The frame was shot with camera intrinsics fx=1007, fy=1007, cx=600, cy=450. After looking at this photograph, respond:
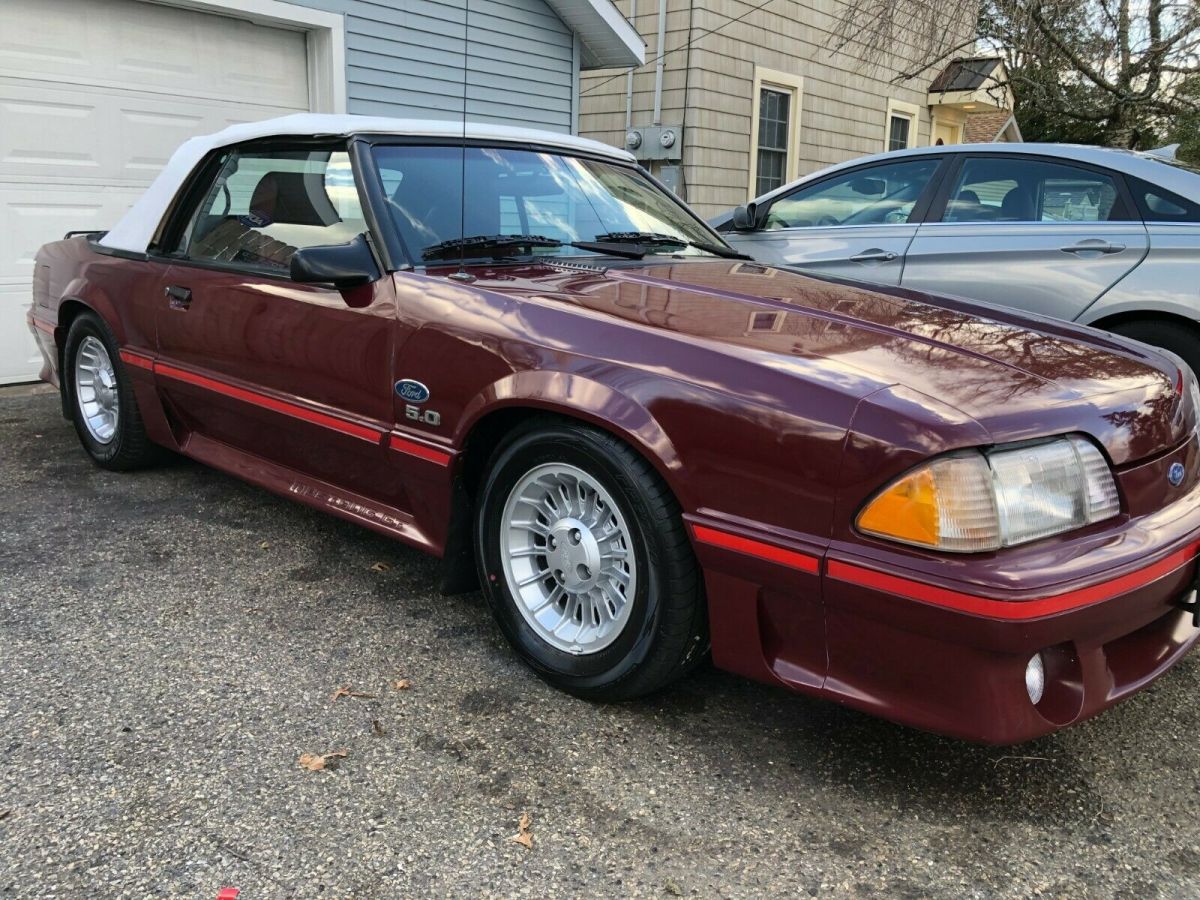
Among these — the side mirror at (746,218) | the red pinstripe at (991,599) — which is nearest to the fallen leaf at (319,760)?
the red pinstripe at (991,599)

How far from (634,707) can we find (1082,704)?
1.09 m

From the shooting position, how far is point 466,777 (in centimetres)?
235

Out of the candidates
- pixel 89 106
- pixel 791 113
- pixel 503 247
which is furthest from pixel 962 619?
pixel 791 113

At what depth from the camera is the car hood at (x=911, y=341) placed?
7.30 feet

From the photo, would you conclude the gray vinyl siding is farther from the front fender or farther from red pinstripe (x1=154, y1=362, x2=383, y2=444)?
the front fender

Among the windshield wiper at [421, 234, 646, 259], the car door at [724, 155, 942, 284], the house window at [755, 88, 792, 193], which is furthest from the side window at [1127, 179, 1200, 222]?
the house window at [755, 88, 792, 193]

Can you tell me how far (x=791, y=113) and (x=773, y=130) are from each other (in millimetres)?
392

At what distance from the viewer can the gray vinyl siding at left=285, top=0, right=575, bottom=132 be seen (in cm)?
804

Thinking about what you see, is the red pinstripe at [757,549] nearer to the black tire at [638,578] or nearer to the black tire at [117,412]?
the black tire at [638,578]

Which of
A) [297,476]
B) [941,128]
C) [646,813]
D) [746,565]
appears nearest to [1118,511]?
[746,565]

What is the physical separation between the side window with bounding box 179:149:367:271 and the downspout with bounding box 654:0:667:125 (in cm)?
811

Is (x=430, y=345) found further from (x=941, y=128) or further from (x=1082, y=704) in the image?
(x=941, y=128)

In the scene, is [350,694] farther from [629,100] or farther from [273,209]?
[629,100]

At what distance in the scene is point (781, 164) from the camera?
12992mm
